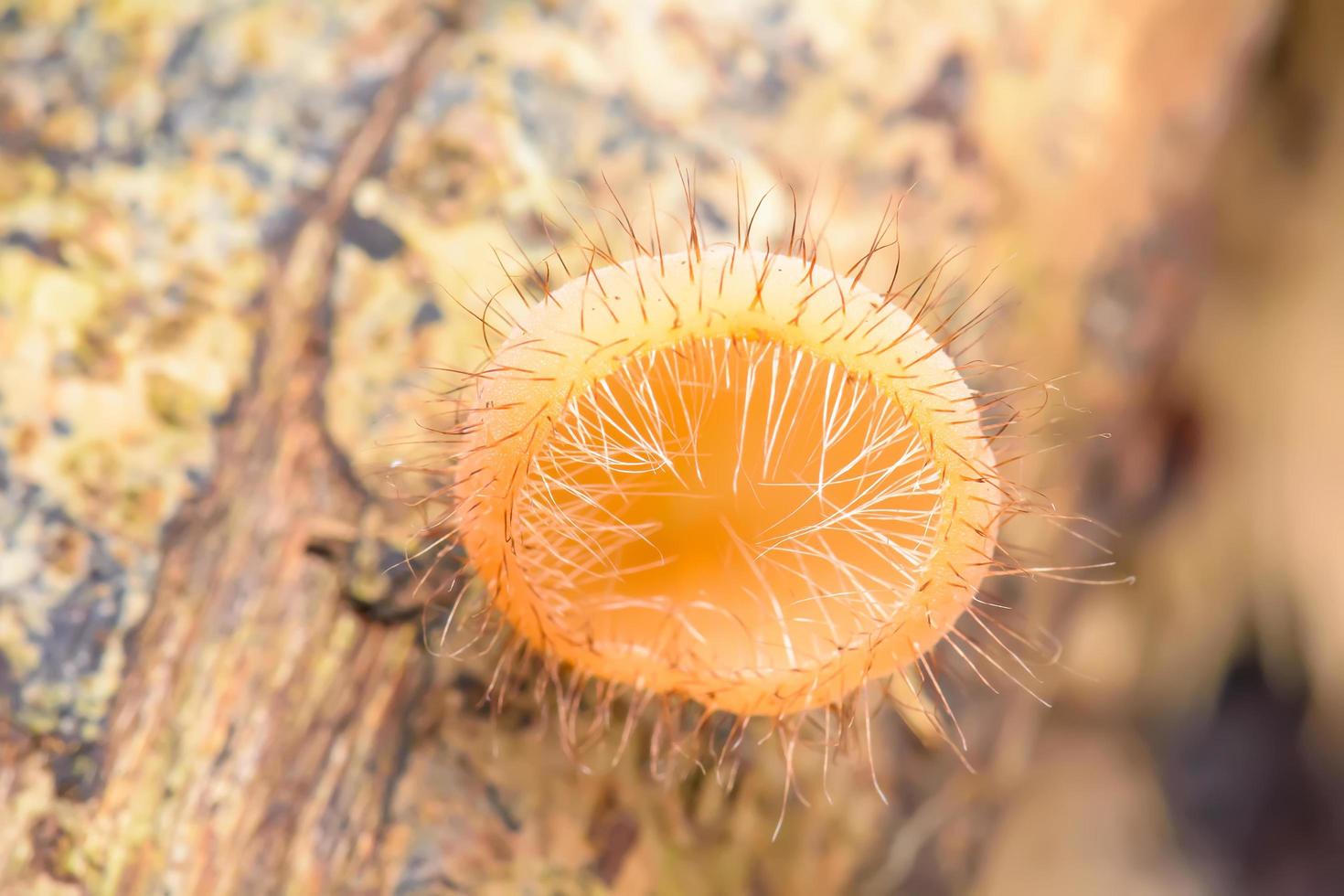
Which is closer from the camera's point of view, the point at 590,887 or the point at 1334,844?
the point at 590,887

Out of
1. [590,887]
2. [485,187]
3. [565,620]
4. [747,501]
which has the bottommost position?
[590,887]

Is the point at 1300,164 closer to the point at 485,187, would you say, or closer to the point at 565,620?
the point at 485,187

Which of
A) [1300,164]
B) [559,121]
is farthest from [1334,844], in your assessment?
[559,121]

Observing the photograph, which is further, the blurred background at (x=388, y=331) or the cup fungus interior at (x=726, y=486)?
the blurred background at (x=388, y=331)

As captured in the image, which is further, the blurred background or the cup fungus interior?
the blurred background
